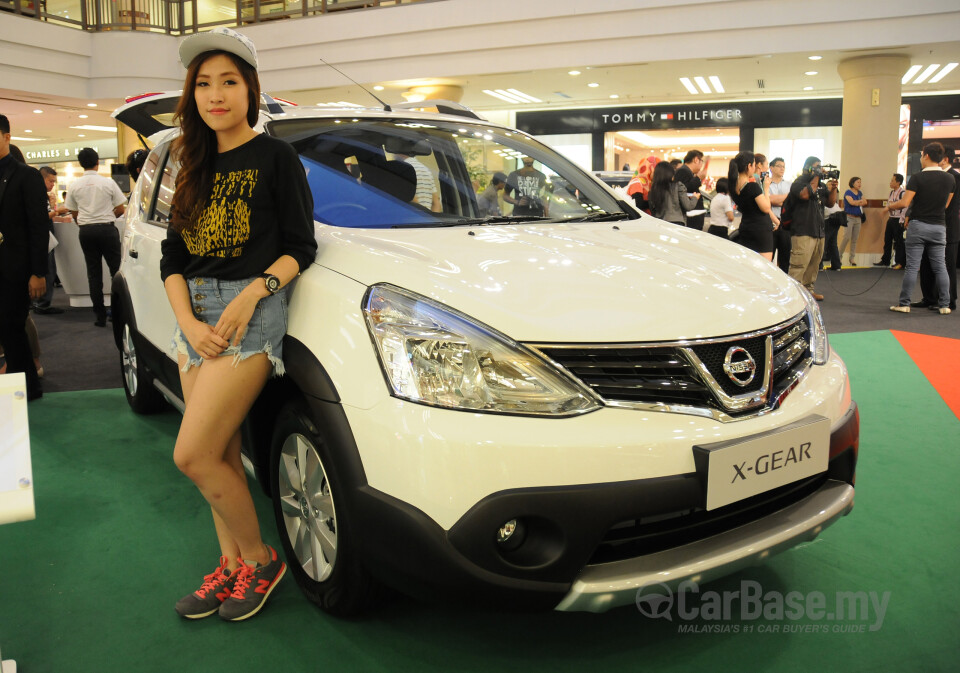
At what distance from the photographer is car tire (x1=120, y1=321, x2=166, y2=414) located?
354 cm

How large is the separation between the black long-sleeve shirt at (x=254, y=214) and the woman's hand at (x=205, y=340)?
127 millimetres

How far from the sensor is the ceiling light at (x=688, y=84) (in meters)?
13.7

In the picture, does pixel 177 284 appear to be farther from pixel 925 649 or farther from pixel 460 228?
pixel 925 649

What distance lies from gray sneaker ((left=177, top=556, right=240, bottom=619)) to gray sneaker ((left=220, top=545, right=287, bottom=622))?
0.09 feet

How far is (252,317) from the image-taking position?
1.76 metres

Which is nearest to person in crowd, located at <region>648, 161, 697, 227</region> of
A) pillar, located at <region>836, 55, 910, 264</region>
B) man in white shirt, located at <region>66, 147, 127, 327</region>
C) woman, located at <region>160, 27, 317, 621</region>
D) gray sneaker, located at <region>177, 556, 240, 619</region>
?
man in white shirt, located at <region>66, 147, 127, 327</region>

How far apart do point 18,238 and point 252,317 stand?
275 cm

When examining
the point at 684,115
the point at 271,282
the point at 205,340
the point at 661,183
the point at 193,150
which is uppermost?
the point at 684,115

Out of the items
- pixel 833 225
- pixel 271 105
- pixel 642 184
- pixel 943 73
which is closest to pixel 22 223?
pixel 271 105

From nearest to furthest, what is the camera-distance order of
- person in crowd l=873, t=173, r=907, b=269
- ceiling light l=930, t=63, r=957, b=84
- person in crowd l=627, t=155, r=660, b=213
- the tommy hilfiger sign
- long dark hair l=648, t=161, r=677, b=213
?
1. long dark hair l=648, t=161, r=677, b=213
2. person in crowd l=627, t=155, r=660, b=213
3. person in crowd l=873, t=173, r=907, b=269
4. ceiling light l=930, t=63, r=957, b=84
5. the tommy hilfiger sign

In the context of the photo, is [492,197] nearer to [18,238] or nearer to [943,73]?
[18,238]

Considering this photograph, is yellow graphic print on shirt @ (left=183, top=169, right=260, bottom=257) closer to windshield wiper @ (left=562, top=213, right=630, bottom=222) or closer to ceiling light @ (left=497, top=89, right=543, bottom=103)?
windshield wiper @ (left=562, top=213, right=630, bottom=222)

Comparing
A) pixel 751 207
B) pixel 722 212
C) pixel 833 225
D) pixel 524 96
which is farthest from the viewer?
pixel 524 96

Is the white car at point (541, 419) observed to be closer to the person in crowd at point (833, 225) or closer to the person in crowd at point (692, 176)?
the person in crowd at point (692, 176)
